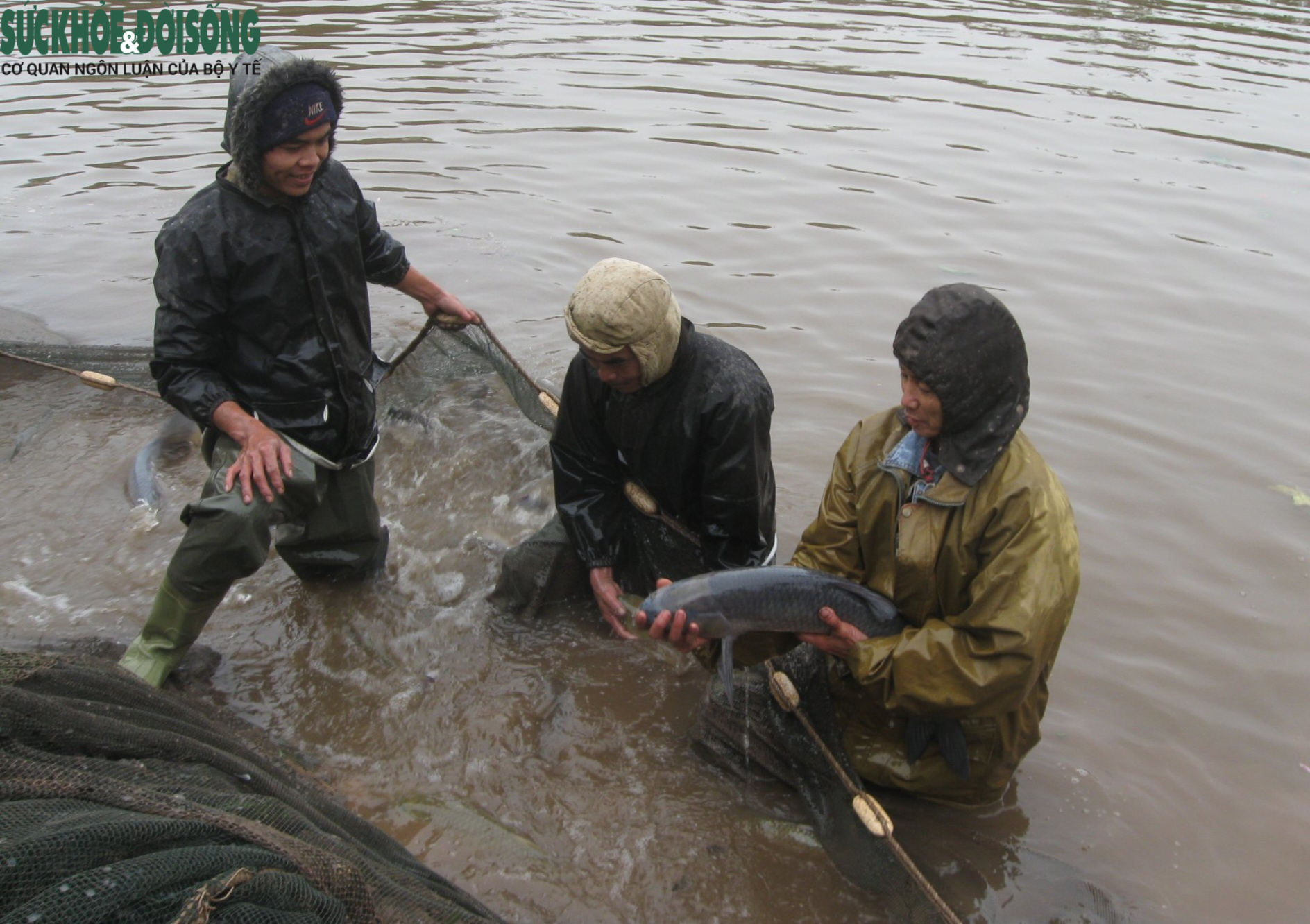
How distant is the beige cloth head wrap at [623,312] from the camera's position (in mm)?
3609

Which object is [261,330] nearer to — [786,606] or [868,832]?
[786,606]

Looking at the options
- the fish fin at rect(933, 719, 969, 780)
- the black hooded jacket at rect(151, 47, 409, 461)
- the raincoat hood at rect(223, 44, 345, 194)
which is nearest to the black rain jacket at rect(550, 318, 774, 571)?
the black hooded jacket at rect(151, 47, 409, 461)

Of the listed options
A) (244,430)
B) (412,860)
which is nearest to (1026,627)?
(412,860)

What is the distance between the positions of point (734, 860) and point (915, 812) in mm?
684

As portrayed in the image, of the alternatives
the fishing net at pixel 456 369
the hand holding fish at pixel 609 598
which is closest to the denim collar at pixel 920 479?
the hand holding fish at pixel 609 598

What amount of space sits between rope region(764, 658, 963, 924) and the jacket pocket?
2.13 meters

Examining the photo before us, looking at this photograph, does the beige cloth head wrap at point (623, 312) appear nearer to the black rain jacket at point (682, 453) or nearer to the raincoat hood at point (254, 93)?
the black rain jacket at point (682, 453)

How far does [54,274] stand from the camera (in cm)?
886

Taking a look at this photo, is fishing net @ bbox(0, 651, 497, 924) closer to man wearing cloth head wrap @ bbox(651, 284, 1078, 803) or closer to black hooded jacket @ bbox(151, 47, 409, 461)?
man wearing cloth head wrap @ bbox(651, 284, 1078, 803)

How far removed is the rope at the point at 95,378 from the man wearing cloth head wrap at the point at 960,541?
399 centimetres

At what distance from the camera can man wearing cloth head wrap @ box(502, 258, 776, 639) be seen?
145 inches

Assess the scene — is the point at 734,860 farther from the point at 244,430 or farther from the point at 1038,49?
the point at 1038,49

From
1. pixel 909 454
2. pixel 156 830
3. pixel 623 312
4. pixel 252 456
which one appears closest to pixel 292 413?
pixel 252 456

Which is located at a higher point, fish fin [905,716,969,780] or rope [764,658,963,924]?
fish fin [905,716,969,780]
